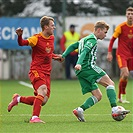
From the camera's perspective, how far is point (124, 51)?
13.5 m

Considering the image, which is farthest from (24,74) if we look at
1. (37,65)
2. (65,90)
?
(37,65)

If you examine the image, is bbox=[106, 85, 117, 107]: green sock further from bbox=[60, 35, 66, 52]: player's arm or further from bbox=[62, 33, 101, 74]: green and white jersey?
bbox=[60, 35, 66, 52]: player's arm

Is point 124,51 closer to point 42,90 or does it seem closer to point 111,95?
point 111,95

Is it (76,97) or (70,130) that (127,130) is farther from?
(76,97)

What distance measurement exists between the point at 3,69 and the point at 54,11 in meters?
2.86

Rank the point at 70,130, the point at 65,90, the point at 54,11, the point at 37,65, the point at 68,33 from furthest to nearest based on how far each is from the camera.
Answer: the point at 54,11 → the point at 68,33 → the point at 65,90 → the point at 37,65 → the point at 70,130

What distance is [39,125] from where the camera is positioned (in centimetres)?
880

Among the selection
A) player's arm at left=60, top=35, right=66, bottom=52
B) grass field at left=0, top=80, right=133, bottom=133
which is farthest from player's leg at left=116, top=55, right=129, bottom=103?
player's arm at left=60, top=35, right=66, bottom=52

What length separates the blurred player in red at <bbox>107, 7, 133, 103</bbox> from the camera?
43.6ft

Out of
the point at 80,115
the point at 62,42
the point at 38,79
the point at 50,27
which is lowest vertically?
the point at 62,42

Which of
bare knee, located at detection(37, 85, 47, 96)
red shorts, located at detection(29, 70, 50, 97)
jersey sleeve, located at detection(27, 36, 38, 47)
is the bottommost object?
bare knee, located at detection(37, 85, 47, 96)

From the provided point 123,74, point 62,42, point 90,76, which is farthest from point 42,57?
point 62,42

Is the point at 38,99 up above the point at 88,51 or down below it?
below

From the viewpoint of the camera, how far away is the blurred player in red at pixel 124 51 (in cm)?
1330
